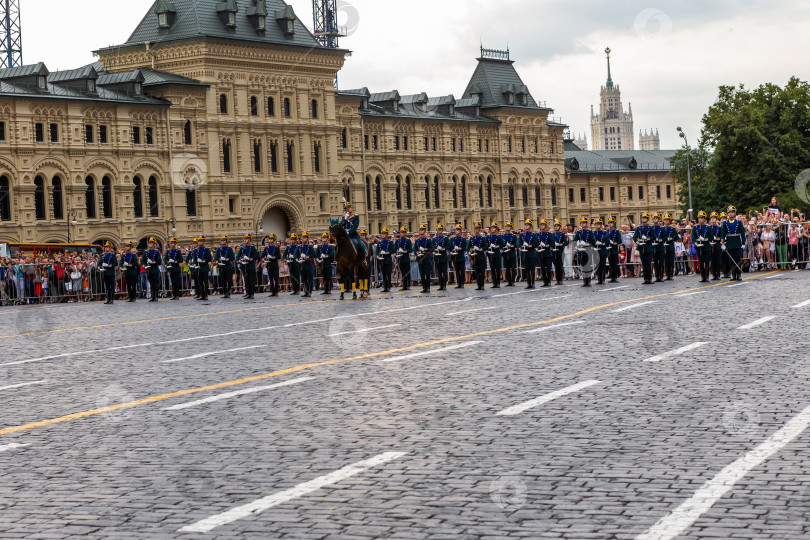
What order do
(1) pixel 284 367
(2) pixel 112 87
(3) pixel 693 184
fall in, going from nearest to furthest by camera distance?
(1) pixel 284 367
(2) pixel 112 87
(3) pixel 693 184

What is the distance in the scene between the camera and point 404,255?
3538cm

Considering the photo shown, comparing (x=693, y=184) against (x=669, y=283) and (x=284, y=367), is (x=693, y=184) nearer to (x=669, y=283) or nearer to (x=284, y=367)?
(x=669, y=283)

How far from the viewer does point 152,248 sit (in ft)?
120

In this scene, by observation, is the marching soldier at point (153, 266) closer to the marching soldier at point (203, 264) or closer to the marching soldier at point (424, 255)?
the marching soldier at point (203, 264)

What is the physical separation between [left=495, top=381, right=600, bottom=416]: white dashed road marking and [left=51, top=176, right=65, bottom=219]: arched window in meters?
57.0

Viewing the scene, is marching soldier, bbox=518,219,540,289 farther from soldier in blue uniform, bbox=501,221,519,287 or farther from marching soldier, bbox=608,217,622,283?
marching soldier, bbox=608,217,622,283

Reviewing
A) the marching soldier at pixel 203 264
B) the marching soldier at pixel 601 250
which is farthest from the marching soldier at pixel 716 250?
the marching soldier at pixel 203 264

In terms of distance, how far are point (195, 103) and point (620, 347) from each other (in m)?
60.9

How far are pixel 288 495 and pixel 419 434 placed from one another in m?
2.09

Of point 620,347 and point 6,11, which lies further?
point 6,11

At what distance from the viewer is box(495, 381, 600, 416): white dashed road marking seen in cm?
1042

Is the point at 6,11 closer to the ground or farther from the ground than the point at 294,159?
farther from the ground

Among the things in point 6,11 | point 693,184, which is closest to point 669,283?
point 6,11

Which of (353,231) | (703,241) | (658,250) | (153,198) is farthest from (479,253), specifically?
(153,198)
